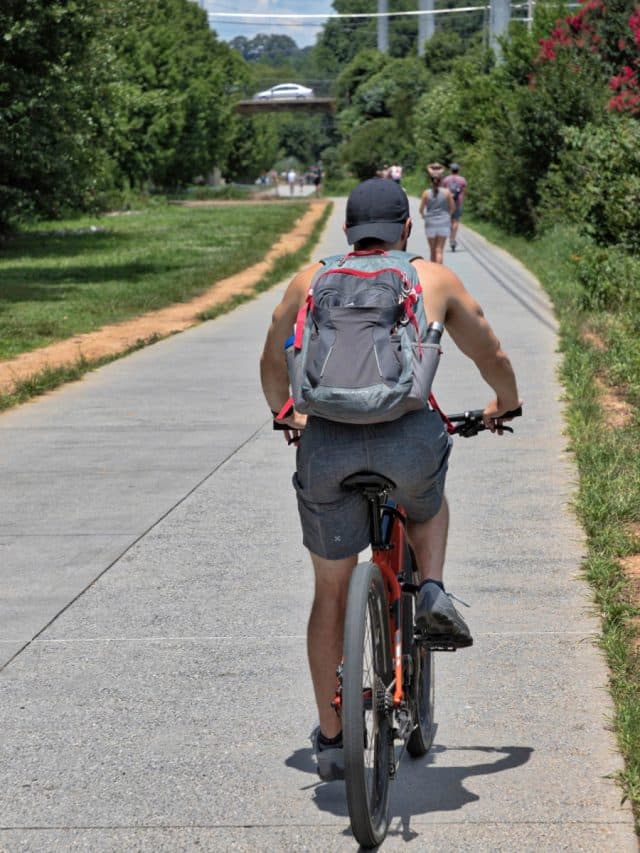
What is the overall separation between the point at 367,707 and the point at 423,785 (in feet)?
2.20

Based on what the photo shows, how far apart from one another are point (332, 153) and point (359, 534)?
120m

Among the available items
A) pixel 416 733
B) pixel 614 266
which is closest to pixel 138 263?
pixel 614 266

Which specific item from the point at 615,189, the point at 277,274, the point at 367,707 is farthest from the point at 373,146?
the point at 367,707

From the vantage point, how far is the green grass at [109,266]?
64.1ft

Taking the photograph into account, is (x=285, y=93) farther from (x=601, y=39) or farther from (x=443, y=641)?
(x=443, y=641)

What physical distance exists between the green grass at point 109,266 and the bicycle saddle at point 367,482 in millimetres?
12164

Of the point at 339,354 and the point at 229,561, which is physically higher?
the point at 339,354

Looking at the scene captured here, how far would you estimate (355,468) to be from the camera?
388 centimetres

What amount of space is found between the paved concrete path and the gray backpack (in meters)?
1.16

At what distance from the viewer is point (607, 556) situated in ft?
22.0

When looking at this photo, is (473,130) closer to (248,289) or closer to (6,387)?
(248,289)

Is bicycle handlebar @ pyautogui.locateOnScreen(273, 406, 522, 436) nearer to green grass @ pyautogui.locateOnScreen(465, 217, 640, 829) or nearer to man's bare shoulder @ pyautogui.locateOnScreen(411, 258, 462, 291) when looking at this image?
man's bare shoulder @ pyautogui.locateOnScreen(411, 258, 462, 291)

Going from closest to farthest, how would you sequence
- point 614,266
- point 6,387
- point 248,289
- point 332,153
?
point 6,387 < point 614,266 < point 248,289 < point 332,153

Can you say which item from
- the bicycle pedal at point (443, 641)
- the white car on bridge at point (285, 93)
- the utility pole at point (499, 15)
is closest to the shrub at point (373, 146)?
the white car on bridge at point (285, 93)
